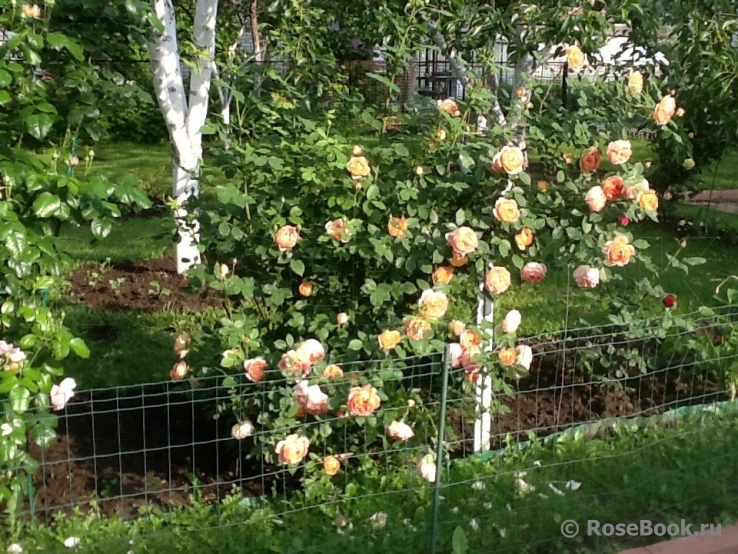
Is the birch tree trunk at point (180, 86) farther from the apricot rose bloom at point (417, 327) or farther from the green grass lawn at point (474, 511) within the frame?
the apricot rose bloom at point (417, 327)

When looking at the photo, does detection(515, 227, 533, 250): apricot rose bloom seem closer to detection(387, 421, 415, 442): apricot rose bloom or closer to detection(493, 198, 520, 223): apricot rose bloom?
detection(493, 198, 520, 223): apricot rose bloom

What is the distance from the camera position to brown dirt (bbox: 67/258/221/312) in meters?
4.82

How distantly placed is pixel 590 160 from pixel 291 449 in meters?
1.48

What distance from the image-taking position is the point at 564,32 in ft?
11.8

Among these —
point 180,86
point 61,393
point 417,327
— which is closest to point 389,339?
point 417,327

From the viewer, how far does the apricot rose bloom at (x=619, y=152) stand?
2785 millimetres

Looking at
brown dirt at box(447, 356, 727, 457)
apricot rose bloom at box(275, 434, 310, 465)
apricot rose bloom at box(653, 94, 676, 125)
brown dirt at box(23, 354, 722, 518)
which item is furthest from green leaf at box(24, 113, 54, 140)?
apricot rose bloom at box(653, 94, 676, 125)

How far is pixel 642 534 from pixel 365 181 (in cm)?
156

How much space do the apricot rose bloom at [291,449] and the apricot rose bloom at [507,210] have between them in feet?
3.26

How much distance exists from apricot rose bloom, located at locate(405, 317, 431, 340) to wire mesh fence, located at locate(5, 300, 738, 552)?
10cm

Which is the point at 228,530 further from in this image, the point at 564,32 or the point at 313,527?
the point at 564,32

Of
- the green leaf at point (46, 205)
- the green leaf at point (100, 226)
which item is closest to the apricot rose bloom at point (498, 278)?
the green leaf at point (100, 226)

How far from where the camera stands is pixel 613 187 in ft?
8.95

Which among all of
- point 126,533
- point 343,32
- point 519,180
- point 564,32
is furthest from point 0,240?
point 343,32
